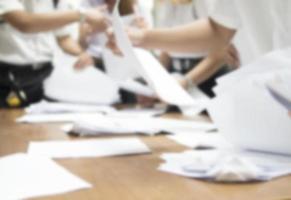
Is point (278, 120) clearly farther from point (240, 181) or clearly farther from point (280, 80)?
point (240, 181)

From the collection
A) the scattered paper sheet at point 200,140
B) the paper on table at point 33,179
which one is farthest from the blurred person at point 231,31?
the paper on table at point 33,179

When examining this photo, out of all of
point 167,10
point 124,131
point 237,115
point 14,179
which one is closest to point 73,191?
point 14,179

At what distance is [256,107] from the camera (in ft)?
2.55

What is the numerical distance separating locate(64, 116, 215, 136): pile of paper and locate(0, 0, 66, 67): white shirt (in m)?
0.85

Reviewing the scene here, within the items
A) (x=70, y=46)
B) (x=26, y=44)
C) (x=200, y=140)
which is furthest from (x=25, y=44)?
(x=200, y=140)

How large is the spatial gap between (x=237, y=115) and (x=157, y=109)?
2.57 ft

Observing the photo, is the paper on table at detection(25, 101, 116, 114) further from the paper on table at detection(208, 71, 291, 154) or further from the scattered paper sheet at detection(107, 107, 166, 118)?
the paper on table at detection(208, 71, 291, 154)

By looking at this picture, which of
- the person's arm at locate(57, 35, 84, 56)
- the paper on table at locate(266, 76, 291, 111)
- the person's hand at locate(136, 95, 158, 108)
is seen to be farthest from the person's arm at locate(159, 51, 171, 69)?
the paper on table at locate(266, 76, 291, 111)

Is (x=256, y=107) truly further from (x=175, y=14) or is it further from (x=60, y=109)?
(x=175, y=14)

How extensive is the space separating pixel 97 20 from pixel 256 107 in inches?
33.7

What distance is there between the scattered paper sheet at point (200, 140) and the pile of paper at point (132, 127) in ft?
0.20

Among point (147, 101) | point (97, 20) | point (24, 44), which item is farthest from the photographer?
point (24, 44)

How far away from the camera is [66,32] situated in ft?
7.22

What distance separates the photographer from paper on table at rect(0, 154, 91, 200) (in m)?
0.58
